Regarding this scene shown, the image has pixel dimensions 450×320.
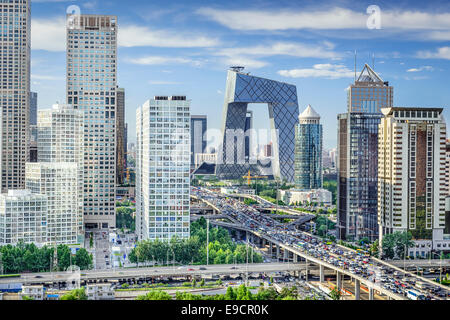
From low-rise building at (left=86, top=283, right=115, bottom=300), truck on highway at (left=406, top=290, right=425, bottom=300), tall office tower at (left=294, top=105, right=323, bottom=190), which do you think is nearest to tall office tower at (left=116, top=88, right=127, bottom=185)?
tall office tower at (left=294, top=105, right=323, bottom=190)

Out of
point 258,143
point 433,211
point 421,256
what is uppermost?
point 258,143

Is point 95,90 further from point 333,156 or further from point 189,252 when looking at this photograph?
point 189,252

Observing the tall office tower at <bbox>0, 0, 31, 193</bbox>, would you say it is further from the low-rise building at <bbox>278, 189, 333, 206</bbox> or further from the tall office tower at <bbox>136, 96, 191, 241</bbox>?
the low-rise building at <bbox>278, 189, 333, 206</bbox>

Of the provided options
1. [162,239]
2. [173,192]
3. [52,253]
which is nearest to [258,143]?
[173,192]

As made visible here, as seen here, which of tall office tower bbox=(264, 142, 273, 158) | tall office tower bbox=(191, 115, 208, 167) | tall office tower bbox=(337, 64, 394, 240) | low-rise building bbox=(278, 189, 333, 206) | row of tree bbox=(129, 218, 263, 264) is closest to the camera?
row of tree bbox=(129, 218, 263, 264)

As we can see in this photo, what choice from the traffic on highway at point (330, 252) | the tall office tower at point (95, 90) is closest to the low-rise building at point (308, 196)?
the traffic on highway at point (330, 252)
